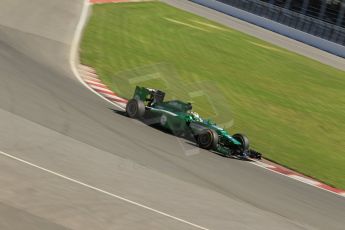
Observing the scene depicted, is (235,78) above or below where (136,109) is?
below

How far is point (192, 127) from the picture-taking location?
1537 cm

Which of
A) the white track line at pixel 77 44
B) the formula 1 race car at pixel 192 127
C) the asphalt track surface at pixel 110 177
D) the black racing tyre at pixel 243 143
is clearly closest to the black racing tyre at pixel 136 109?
the formula 1 race car at pixel 192 127

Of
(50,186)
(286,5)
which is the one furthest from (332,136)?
(286,5)

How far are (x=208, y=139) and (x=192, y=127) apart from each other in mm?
533

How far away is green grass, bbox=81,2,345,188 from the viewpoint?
18.9 m

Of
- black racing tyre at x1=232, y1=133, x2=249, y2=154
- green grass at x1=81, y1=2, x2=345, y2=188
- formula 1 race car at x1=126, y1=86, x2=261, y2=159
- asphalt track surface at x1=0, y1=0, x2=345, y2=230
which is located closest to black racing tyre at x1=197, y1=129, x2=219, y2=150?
formula 1 race car at x1=126, y1=86, x2=261, y2=159

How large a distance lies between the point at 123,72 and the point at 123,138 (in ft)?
28.3

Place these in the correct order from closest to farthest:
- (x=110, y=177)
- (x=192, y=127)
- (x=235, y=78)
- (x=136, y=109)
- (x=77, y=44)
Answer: (x=110, y=177) < (x=192, y=127) < (x=136, y=109) < (x=77, y=44) < (x=235, y=78)

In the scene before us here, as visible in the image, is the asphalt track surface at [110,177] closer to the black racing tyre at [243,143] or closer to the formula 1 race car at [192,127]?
the formula 1 race car at [192,127]

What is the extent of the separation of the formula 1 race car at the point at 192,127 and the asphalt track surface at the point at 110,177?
0.31m

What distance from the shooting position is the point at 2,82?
15094 mm

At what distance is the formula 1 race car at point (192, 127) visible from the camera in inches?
596

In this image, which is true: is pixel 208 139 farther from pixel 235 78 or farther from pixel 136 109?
pixel 235 78

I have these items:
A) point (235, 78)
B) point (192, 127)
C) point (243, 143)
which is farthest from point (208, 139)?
point (235, 78)
